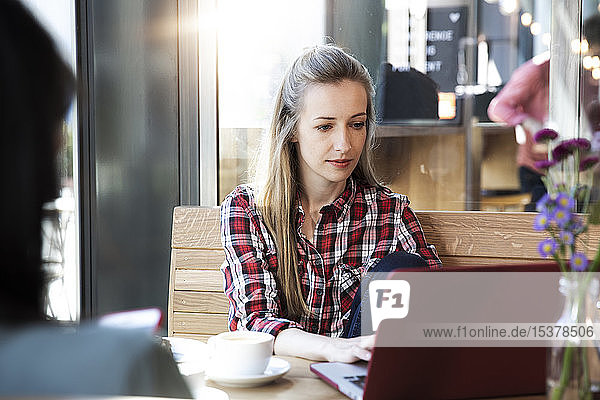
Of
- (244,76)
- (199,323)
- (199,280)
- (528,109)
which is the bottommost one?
(199,323)

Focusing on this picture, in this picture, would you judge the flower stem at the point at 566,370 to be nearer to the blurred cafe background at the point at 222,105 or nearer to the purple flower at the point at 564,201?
the purple flower at the point at 564,201

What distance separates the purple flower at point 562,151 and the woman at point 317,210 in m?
0.98

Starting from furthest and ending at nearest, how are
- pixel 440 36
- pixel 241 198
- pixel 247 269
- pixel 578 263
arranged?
1. pixel 440 36
2. pixel 241 198
3. pixel 247 269
4. pixel 578 263

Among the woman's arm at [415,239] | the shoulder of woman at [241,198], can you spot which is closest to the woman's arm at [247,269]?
the shoulder of woman at [241,198]

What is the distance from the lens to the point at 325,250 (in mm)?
1934

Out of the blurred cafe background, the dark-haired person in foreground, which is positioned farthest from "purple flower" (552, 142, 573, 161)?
the blurred cafe background

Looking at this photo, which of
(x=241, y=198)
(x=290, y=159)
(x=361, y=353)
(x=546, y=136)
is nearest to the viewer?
(x=546, y=136)

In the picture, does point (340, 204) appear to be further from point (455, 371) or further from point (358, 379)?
Answer: point (455, 371)

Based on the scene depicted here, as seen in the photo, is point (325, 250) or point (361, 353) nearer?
point (361, 353)

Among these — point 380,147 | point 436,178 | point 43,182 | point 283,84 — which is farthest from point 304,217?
point 43,182

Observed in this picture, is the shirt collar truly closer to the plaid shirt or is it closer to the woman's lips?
the plaid shirt

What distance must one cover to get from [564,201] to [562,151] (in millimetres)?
75

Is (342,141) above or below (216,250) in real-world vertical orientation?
above

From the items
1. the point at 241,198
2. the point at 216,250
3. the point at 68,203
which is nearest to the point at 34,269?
the point at 241,198
